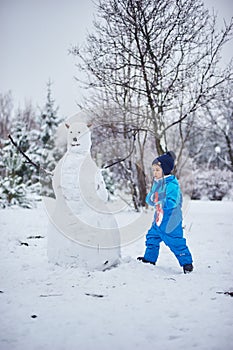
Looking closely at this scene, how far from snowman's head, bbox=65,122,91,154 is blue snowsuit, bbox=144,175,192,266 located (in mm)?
1013

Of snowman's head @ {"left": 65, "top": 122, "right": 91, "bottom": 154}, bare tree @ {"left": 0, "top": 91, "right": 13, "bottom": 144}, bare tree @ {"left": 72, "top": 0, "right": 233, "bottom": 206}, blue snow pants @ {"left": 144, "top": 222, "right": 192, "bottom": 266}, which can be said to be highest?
bare tree @ {"left": 0, "top": 91, "right": 13, "bottom": 144}

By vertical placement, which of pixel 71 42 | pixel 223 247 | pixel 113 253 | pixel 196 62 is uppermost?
pixel 71 42

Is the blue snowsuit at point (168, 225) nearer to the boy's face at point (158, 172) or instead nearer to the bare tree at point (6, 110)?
the boy's face at point (158, 172)

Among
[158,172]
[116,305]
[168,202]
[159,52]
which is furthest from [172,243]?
[159,52]

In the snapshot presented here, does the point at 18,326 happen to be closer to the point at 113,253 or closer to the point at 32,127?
the point at 113,253

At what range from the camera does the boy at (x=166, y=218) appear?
313 cm

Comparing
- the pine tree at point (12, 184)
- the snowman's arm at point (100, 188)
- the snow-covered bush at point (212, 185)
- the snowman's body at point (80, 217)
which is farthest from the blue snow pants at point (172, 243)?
the snow-covered bush at point (212, 185)

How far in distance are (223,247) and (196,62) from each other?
3740 millimetres

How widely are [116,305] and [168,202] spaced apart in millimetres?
1387

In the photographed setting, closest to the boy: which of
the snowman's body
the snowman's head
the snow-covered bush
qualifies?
the snowman's body

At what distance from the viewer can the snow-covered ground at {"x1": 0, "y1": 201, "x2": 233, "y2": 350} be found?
1.70 meters

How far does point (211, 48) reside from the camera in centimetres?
557

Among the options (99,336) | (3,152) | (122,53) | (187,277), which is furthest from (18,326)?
(3,152)

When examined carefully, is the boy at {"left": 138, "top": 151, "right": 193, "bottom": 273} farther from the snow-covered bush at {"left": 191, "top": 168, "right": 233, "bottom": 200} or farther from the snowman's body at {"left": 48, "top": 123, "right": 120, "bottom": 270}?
the snow-covered bush at {"left": 191, "top": 168, "right": 233, "bottom": 200}
